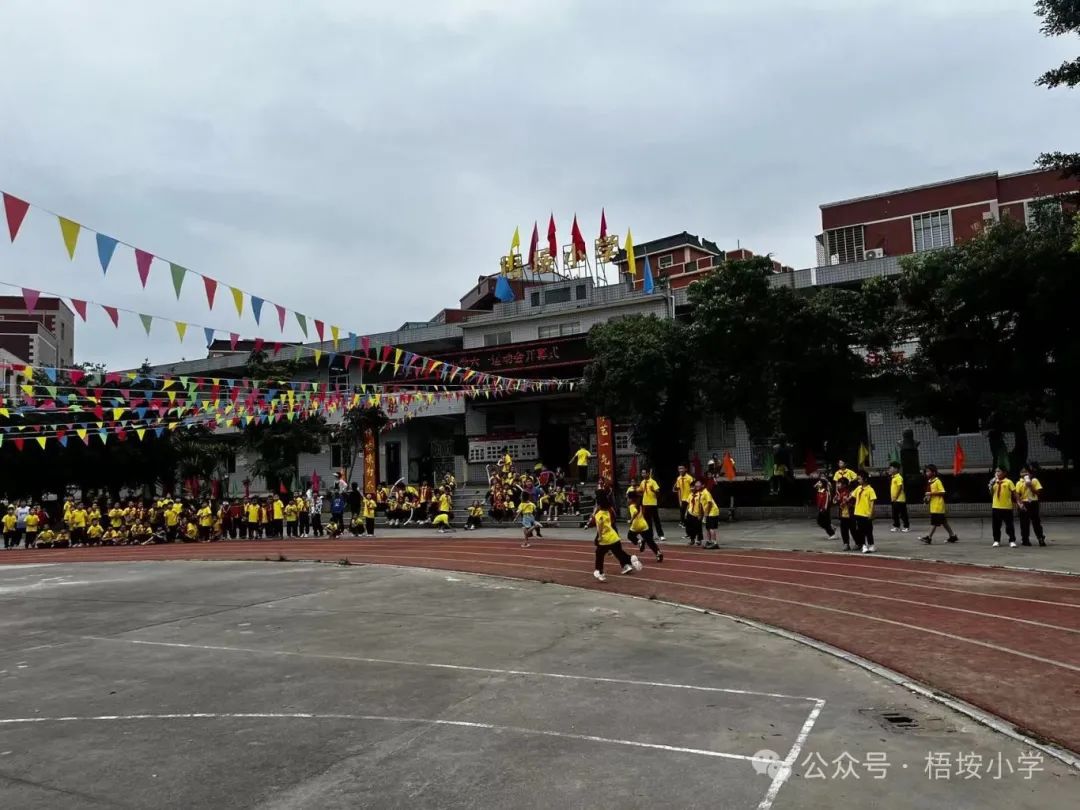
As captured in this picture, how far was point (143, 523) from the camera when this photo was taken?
27.2 m

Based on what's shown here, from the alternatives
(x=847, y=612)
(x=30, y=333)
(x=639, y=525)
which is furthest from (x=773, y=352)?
(x=30, y=333)

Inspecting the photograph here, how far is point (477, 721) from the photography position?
5340mm

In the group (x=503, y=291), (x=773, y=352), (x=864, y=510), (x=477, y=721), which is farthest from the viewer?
(x=503, y=291)

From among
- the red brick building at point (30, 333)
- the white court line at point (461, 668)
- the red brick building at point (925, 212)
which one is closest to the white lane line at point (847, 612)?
the white court line at point (461, 668)

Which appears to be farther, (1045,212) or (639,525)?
(1045,212)

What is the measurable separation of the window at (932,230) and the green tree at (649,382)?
49.5ft

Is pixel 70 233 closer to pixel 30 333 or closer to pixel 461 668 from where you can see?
pixel 461 668

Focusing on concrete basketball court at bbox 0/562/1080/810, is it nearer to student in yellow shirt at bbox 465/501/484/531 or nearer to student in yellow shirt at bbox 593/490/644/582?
student in yellow shirt at bbox 593/490/644/582

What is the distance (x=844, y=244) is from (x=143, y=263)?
101 ft

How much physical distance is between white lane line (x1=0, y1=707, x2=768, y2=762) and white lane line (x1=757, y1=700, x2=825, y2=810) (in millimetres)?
147

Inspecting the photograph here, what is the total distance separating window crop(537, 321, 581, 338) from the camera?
31.4 m

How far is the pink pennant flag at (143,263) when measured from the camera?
1071 centimetres

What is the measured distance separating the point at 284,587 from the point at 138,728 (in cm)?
729

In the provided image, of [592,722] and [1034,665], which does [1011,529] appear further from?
[592,722]
